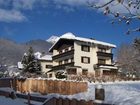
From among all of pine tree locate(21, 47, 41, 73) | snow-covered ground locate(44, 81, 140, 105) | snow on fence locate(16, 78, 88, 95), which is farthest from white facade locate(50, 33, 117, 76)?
snow-covered ground locate(44, 81, 140, 105)

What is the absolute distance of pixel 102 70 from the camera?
2643 inches

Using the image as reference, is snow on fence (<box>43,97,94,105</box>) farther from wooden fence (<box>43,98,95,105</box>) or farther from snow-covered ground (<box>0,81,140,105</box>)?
snow-covered ground (<box>0,81,140,105</box>)

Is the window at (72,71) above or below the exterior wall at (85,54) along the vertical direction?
below

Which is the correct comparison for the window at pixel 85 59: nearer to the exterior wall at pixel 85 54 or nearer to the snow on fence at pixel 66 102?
the exterior wall at pixel 85 54

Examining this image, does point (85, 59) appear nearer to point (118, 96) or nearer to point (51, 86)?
point (51, 86)

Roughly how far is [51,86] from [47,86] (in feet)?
1.86

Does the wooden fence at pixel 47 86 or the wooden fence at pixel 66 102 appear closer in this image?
the wooden fence at pixel 66 102

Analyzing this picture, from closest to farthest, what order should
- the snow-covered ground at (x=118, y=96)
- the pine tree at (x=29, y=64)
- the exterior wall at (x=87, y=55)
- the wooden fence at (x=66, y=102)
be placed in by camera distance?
the wooden fence at (x=66, y=102), the snow-covered ground at (x=118, y=96), the exterior wall at (x=87, y=55), the pine tree at (x=29, y=64)

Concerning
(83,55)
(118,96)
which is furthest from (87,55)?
(118,96)

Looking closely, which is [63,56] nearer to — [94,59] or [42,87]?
[94,59]

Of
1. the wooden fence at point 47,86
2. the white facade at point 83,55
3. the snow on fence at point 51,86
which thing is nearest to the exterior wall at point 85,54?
the white facade at point 83,55

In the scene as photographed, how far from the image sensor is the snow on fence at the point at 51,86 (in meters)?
29.6

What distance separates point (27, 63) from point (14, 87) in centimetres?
3550

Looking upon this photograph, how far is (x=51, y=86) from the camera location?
103 feet
